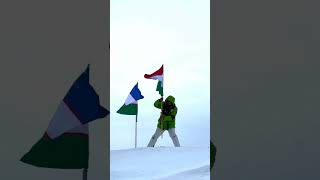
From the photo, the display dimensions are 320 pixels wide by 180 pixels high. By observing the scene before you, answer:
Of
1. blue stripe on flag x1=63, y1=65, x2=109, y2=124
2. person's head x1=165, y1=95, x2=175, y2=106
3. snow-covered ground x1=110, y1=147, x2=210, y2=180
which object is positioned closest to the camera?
blue stripe on flag x1=63, y1=65, x2=109, y2=124

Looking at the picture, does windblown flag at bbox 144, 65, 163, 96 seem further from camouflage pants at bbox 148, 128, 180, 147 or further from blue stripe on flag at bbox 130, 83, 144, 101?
camouflage pants at bbox 148, 128, 180, 147

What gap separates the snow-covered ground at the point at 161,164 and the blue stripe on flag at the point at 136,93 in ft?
2.78

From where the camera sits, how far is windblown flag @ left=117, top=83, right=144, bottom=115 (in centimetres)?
734

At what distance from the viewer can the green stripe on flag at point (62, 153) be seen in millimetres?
3469

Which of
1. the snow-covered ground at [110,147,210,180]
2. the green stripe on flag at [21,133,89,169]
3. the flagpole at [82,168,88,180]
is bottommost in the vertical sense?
the snow-covered ground at [110,147,210,180]

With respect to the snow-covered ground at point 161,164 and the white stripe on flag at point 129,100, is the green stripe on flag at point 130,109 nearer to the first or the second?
the white stripe on flag at point 129,100

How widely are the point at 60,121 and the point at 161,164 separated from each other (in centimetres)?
252

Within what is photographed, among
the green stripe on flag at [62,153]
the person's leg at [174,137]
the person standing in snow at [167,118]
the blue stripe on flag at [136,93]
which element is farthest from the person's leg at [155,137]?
the green stripe on flag at [62,153]

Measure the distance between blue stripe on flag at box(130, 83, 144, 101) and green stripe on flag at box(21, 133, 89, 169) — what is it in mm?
3832

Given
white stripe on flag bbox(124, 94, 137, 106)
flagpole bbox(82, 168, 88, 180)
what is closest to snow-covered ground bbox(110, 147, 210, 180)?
white stripe on flag bbox(124, 94, 137, 106)

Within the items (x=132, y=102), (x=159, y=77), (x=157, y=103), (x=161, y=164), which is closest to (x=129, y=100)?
(x=132, y=102)

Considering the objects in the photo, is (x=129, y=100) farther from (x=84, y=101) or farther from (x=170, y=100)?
(x=84, y=101)
